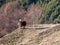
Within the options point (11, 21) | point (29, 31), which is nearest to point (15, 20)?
point (11, 21)

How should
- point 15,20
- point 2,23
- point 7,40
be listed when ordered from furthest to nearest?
1. point 15,20
2. point 2,23
3. point 7,40

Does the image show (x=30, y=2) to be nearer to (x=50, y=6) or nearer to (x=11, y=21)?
(x=50, y=6)

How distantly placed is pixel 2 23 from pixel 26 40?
46.4 ft

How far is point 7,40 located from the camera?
9547mm

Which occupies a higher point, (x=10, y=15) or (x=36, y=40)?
(x=36, y=40)

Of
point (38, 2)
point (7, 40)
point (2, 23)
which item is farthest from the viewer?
point (38, 2)

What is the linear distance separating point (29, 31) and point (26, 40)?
0.92 m

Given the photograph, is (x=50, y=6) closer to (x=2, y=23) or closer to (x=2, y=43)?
(x=2, y=23)

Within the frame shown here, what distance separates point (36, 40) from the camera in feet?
29.2

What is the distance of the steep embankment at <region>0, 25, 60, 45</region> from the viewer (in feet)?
28.0

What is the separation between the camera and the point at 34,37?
9.20m

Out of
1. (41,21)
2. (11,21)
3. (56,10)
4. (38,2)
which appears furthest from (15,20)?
(38,2)

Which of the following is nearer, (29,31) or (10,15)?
(29,31)

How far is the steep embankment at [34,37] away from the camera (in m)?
8.54
